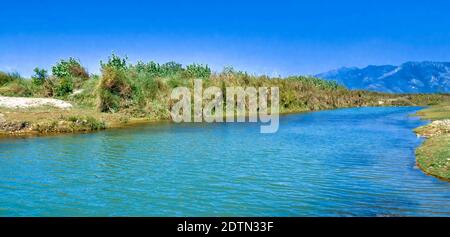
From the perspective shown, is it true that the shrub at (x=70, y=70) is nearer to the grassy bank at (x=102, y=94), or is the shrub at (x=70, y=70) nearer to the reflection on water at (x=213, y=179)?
the grassy bank at (x=102, y=94)

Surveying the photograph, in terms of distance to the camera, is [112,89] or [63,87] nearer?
[112,89]

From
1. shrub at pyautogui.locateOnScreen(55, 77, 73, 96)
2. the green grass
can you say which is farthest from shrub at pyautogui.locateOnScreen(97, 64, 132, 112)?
the green grass

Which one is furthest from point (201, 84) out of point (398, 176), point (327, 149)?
point (398, 176)

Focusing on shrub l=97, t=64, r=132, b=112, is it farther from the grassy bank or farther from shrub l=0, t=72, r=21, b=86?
shrub l=0, t=72, r=21, b=86

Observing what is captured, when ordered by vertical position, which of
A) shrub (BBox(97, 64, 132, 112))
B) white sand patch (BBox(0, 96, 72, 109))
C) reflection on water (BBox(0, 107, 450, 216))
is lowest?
reflection on water (BBox(0, 107, 450, 216))

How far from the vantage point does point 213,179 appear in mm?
17875

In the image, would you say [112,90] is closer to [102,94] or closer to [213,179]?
[102,94]

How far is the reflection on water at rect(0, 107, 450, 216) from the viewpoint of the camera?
544 inches

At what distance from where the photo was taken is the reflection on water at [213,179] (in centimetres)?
1381

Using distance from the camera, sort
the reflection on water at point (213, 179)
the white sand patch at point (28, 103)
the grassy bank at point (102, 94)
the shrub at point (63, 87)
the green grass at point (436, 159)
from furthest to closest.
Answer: the shrub at point (63, 87) → the white sand patch at point (28, 103) → the grassy bank at point (102, 94) → the green grass at point (436, 159) → the reflection on water at point (213, 179)

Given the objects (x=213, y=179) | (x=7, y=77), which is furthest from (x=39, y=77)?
(x=213, y=179)

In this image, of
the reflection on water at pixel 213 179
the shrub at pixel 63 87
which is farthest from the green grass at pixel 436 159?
the shrub at pixel 63 87

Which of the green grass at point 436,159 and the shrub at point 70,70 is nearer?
the green grass at point 436,159

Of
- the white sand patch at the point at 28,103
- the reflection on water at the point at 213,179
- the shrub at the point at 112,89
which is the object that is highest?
the shrub at the point at 112,89
